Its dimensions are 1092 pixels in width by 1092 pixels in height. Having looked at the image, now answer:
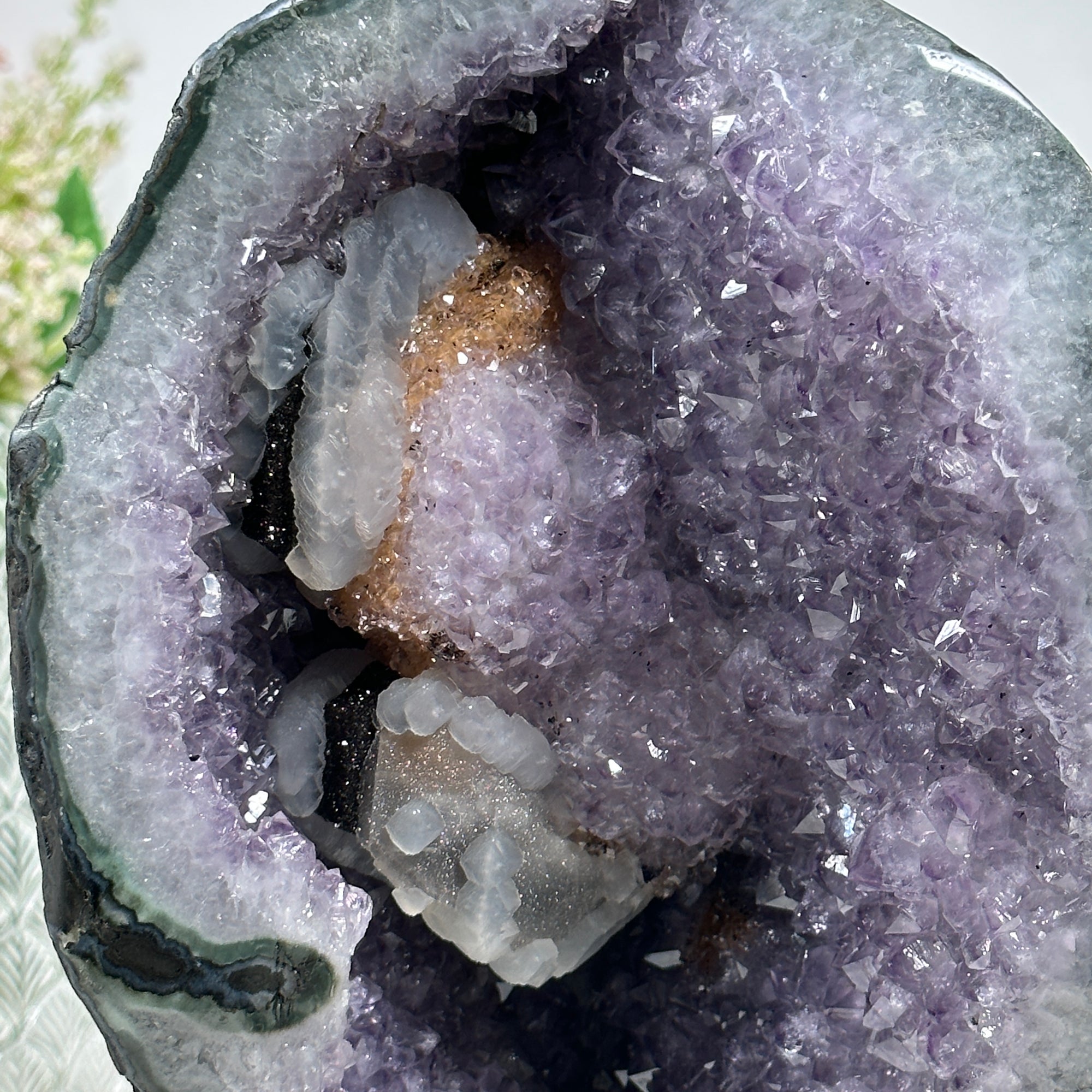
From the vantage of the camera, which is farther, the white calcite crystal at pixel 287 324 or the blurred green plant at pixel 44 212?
the blurred green plant at pixel 44 212

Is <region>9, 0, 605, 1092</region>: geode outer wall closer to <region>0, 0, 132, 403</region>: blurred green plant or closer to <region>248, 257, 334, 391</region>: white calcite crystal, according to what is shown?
<region>248, 257, 334, 391</region>: white calcite crystal

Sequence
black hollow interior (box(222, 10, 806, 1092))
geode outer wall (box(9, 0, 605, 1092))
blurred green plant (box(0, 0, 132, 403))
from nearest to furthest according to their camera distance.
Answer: geode outer wall (box(9, 0, 605, 1092)) < black hollow interior (box(222, 10, 806, 1092)) < blurred green plant (box(0, 0, 132, 403))

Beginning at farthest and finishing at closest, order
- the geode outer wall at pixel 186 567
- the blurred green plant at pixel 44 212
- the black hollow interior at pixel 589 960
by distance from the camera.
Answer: the blurred green plant at pixel 44 212
the black hollow interior at pixel 589 960
the geode outer wall at pixel 186 567

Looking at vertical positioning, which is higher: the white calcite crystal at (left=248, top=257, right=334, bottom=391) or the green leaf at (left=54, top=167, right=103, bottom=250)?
the white calcite crystal at (left=248, top=257, right=334, bottom=391)

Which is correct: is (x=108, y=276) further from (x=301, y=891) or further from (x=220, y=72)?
(x=301, y=891)

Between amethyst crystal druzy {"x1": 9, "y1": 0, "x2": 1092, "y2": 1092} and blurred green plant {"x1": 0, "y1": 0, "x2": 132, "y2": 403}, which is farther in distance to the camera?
blurred green plant {"x1": 0, "y1": 0, "x2": 132, "y2": 403}

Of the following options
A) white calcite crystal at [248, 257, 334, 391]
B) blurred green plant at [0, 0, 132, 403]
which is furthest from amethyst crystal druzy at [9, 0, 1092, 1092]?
blurred green plant at [0, 0, 132, 403]

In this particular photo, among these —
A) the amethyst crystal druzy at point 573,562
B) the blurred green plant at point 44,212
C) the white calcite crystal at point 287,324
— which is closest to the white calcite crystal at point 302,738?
the amethyst crystal druzy at point 573,562

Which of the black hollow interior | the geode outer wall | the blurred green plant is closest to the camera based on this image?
the geode outer wall

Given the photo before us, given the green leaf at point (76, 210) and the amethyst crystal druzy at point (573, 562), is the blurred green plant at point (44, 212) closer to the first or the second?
Result: the green leaf at point (76, 210)
